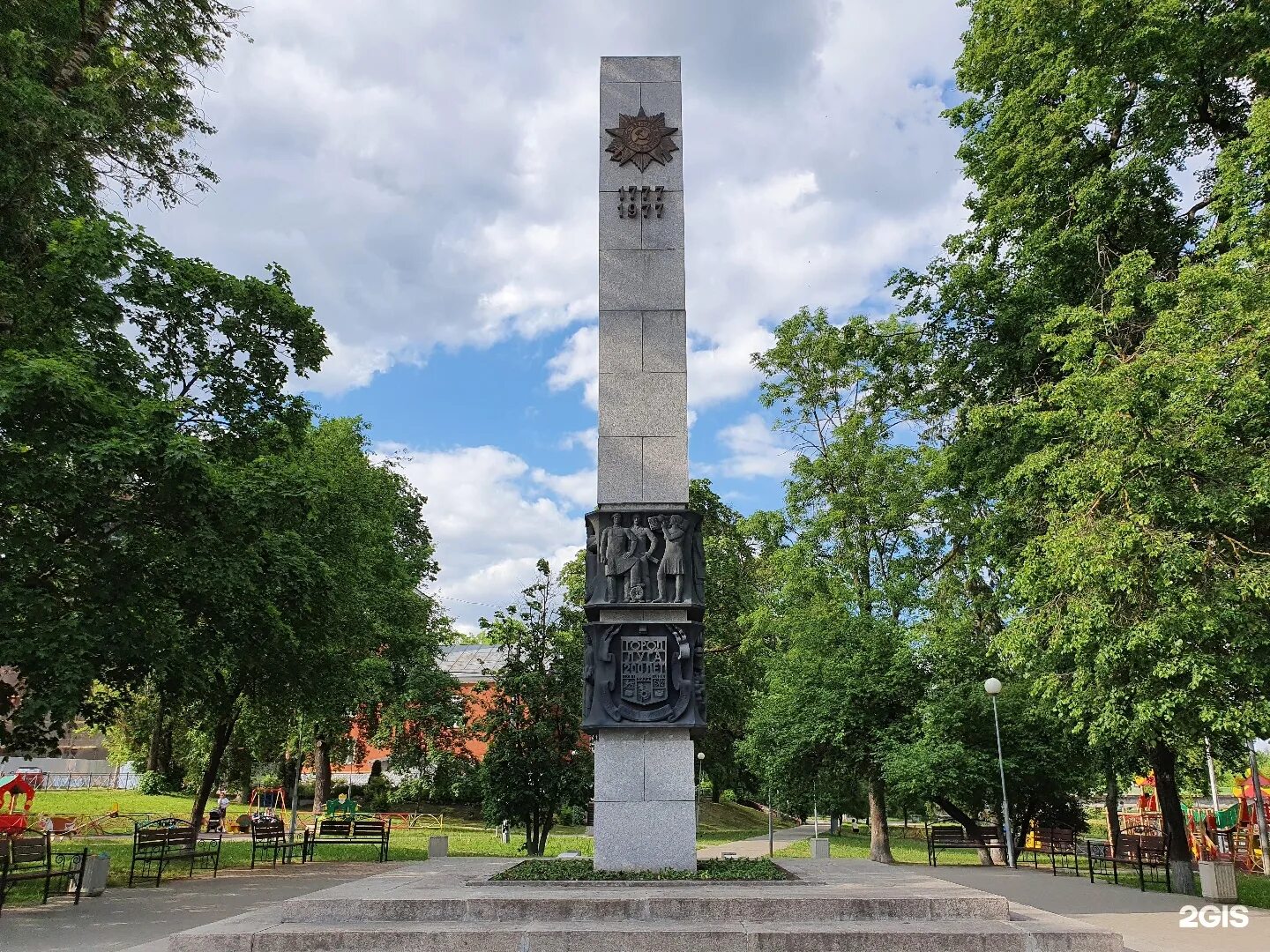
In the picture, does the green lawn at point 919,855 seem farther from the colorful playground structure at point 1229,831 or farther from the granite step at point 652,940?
the granite step at point 652,940

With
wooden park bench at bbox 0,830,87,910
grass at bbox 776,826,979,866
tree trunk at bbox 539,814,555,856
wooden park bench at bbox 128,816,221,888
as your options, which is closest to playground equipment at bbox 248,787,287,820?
wooden park bench at bbox 128,816,221,888

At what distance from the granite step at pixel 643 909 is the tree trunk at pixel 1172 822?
829 cm

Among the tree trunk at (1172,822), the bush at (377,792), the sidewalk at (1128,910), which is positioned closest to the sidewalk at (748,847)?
the sidewalk at (1128,910)

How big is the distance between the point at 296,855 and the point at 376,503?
966 cm

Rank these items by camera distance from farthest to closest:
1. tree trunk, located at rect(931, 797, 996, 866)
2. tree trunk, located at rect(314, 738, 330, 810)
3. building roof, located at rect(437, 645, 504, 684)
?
building roof, located at rect(437, 645, 504, 684) → tree trunk, located at rect(314, 738, 330, 810) → tree trunk, located at rect(931, 797, 996, 866)

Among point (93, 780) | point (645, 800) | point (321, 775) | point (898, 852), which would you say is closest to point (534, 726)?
point (645, 800)

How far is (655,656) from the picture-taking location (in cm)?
1004

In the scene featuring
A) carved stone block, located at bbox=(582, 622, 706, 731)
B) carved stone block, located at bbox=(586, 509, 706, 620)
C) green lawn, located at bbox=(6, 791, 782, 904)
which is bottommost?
green lawn, located at bbox=(6, 791, 782, 904)

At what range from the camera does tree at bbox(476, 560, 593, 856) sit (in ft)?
49.1

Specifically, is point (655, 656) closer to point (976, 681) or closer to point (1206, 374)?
point (1206, 374)

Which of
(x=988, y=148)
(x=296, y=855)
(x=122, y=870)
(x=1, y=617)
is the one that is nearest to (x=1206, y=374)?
(x=988, y=148)

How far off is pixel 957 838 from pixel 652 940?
15.6m

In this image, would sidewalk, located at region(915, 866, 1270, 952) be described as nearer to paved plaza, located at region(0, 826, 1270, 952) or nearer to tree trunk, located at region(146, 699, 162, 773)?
paved plaza, located at region(0, 826, 1270, 952)

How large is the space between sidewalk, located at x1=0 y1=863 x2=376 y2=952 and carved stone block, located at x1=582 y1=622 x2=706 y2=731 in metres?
4.68
